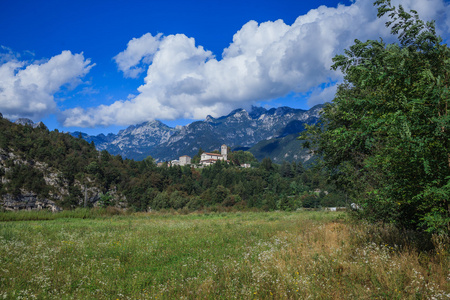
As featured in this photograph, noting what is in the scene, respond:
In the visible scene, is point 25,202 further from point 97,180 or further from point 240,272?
point 240,272

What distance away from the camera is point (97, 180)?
401 ft

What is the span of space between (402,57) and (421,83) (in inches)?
29.2

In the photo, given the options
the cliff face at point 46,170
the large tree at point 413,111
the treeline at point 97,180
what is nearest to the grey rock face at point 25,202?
the cliff face at point 46,170

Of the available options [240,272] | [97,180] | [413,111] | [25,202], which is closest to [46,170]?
[25,202]

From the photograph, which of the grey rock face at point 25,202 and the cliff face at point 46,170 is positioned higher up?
the cliff face at point 46,170

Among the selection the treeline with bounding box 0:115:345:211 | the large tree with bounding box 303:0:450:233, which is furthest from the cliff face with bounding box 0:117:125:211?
the large tree with bounding box 303:0:450:233

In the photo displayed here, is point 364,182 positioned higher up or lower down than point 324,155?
lower down

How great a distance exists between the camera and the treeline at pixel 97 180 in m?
102

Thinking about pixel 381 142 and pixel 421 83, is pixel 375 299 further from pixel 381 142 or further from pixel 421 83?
pixel 381 142

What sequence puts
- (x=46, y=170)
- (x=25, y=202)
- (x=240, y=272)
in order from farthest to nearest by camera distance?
1. (x=46, y=170)
2. (x=25, y=202)
3. (x=240, y=272)

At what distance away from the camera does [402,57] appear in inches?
211

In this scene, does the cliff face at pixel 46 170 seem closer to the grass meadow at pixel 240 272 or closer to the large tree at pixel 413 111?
the grass meadow at pixel 240 272

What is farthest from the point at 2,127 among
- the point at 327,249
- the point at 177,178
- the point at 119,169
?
the point at 327,249

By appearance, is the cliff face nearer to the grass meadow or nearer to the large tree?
the grass meadow
